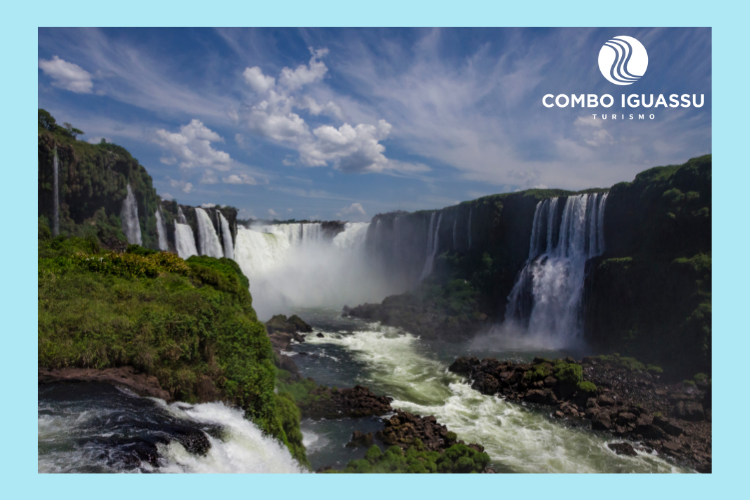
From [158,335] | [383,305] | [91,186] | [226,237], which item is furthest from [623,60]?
[226,237]

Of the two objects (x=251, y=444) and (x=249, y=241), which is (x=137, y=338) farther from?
(x=249, y=241)

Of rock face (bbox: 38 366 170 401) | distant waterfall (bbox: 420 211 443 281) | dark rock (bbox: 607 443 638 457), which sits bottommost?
dark rock (bbox: 607 443 638 457)

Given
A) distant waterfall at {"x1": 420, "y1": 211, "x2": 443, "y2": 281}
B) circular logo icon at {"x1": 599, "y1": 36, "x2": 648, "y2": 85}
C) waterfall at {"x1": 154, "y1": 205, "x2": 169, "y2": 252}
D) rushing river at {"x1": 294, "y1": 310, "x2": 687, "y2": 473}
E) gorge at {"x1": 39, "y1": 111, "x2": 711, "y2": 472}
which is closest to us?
gorge at {"x1": 39, "y1": 111, "x2": 711, "y2": 472}

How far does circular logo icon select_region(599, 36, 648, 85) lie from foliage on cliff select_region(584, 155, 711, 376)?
25.5 feet

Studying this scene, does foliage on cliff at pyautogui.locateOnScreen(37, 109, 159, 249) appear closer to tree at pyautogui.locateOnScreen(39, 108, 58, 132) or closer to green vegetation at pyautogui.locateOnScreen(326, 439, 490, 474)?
tree at pyautogui.locateOnScreen(39, 108, 58, 132)

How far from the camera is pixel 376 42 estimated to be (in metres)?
8.06

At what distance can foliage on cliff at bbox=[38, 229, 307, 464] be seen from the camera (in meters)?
5.89

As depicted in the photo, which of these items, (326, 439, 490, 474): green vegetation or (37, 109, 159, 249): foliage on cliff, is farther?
(37, 109, 159, 249): foliage on cliff

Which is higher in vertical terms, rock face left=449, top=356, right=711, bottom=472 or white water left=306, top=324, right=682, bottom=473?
rock face left=449, top=356, right=711, bottom=472

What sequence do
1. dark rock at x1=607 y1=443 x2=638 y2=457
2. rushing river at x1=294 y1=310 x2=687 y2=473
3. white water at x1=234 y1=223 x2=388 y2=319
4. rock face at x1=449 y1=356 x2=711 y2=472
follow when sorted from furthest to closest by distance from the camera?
1. white water at x1=234 y1=223 x2=388 y2=319
2. rock face at x1=449 y1=356 x2=711 y2=472
3. dark rock at x1=607 y1=443 x2=638 y2=457
4. rushing river at x1=294 y1=310 x2=687 y2=473

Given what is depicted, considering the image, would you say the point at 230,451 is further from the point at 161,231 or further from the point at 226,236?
the point at 226,236

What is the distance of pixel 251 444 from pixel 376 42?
25.0ft

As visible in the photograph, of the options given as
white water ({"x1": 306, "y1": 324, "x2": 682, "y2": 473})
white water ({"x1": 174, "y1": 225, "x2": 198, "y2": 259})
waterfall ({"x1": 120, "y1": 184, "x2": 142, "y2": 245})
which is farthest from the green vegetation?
white water ({"x1": 174, "y1": 225, "x2": 198, "y2": 259})

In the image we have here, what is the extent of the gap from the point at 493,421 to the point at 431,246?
21.3 m
